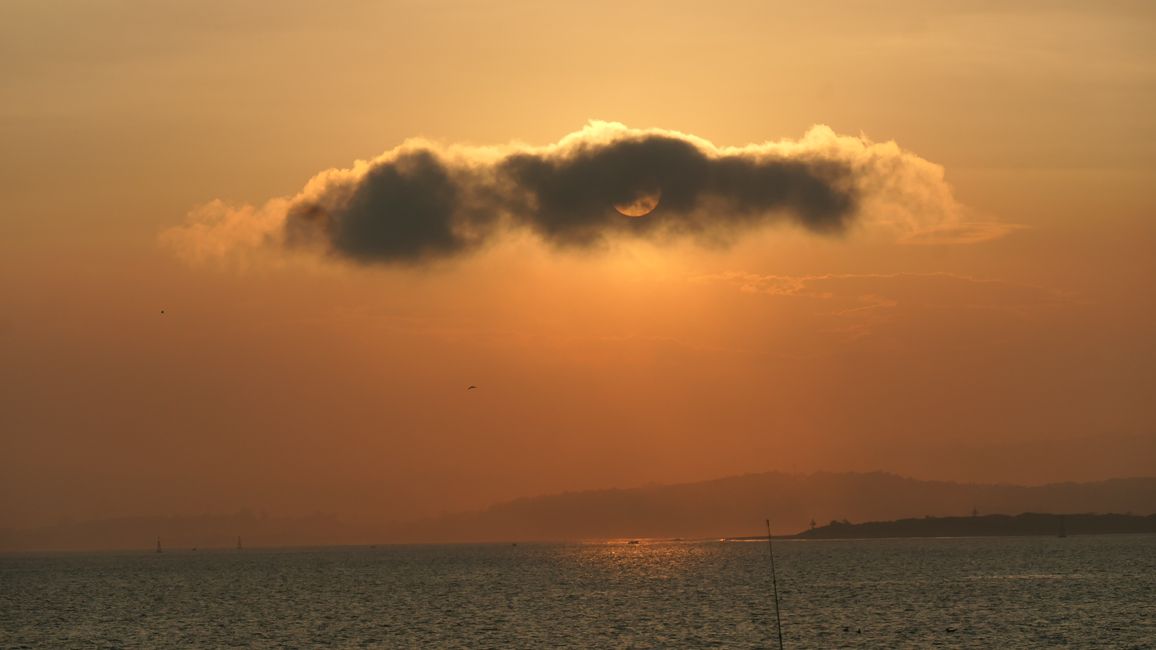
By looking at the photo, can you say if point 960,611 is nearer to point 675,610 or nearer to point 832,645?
point 675,610

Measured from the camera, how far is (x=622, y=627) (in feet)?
464

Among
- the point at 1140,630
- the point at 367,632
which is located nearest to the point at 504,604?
the point at 367,632

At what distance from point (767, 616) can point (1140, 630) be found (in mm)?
40713

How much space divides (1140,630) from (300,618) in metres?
101

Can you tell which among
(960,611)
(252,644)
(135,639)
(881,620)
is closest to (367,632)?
(252,644)

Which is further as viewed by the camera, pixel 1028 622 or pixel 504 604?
pixel 504 604

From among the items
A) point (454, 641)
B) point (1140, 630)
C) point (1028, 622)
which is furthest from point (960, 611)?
point (454, 641)

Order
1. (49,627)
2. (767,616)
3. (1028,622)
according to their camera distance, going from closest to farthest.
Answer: (1028,622), (767,616), (49,627)

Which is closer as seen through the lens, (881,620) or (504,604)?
(881,620)

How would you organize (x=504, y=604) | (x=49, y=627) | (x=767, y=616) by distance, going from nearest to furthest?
(x=767, y=616), (x=49, y=627), (x=504, y=604)

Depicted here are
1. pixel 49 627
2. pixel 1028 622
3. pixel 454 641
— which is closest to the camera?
pixel 454 641

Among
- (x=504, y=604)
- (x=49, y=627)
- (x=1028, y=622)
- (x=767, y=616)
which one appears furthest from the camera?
(x=504, y=604)

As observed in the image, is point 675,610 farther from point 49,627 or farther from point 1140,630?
point 49,627

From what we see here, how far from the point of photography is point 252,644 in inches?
5320
